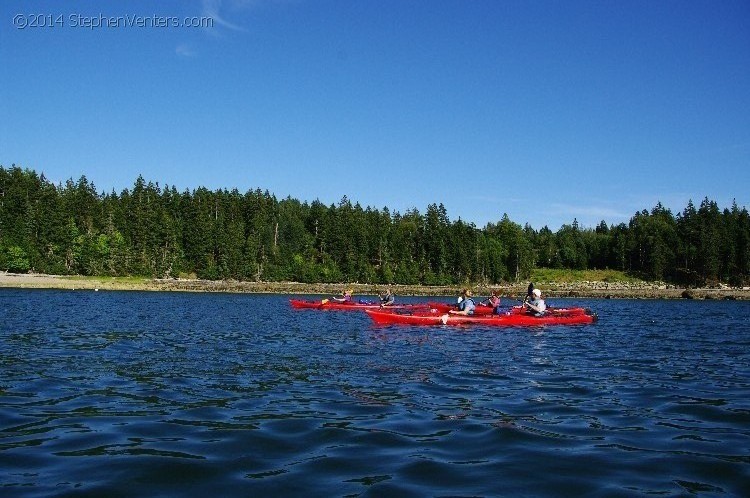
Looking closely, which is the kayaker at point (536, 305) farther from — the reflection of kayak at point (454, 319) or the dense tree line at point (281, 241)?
the dense tree line at point (281, 241)

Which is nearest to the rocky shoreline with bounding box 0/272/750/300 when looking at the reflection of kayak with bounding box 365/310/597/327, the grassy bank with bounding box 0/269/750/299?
the grassy bank with bounding box 0/269/750/299

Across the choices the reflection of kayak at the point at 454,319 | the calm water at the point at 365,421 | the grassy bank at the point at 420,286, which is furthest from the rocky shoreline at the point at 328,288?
the calm water at the point at 365,421

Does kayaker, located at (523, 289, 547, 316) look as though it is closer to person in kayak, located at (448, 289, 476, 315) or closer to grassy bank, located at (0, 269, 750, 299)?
person in kayak, located at (448, 289, 476, 315)

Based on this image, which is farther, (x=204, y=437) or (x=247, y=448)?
(x=204, y=437)

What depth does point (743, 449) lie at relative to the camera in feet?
31.3

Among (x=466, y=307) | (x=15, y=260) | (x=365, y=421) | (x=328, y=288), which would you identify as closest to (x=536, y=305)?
(x=466, y=307)

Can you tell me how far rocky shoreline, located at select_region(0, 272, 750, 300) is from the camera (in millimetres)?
96438

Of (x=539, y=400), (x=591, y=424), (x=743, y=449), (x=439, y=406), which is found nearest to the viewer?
(x=743, y=449)

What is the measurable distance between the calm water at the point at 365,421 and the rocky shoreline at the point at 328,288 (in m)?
82.2

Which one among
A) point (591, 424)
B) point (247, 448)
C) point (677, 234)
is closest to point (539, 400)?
point (591, 424)

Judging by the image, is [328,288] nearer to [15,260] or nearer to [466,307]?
[15,260]

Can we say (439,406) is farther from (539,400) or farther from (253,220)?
(253,220)

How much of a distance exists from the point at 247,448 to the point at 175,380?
667 centimetres

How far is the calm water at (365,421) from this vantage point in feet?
25.1
